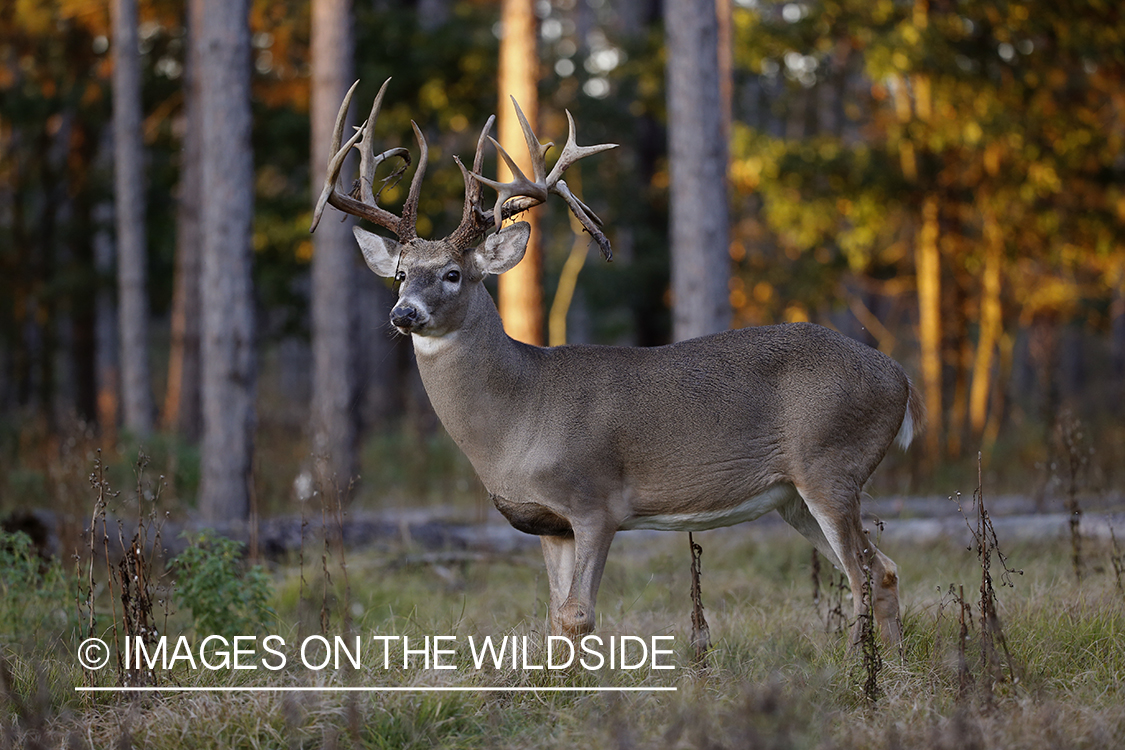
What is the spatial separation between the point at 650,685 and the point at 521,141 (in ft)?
24.3

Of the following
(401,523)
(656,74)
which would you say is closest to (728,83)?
(656,74)

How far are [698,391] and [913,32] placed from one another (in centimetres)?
779

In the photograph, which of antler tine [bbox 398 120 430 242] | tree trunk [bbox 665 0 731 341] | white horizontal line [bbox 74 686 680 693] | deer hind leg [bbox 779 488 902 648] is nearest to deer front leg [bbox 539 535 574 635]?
white horizontal line [bbox 74 686 680 693]

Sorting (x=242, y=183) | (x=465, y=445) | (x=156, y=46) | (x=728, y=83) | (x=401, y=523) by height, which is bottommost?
(x=401, y=523)

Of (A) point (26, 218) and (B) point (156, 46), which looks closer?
(B) point (156, 46)

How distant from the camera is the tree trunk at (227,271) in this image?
896 centimetres

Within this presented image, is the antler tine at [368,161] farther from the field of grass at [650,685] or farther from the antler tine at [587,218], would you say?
the field of grass at [650,685]

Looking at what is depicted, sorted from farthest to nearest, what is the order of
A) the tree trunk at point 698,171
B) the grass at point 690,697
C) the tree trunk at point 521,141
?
the tree trunk at point 521,141, the tree trunk at point 698,171, the grass at point 690,697

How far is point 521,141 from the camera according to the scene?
1091cm

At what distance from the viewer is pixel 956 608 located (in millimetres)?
5520

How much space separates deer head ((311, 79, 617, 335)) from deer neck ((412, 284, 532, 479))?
93 mm

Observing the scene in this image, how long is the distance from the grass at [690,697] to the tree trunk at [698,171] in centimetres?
352

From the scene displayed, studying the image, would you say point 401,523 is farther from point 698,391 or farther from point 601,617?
point 698,391

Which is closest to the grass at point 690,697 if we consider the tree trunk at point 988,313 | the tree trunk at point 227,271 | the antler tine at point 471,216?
the antler tine at point 471,216
